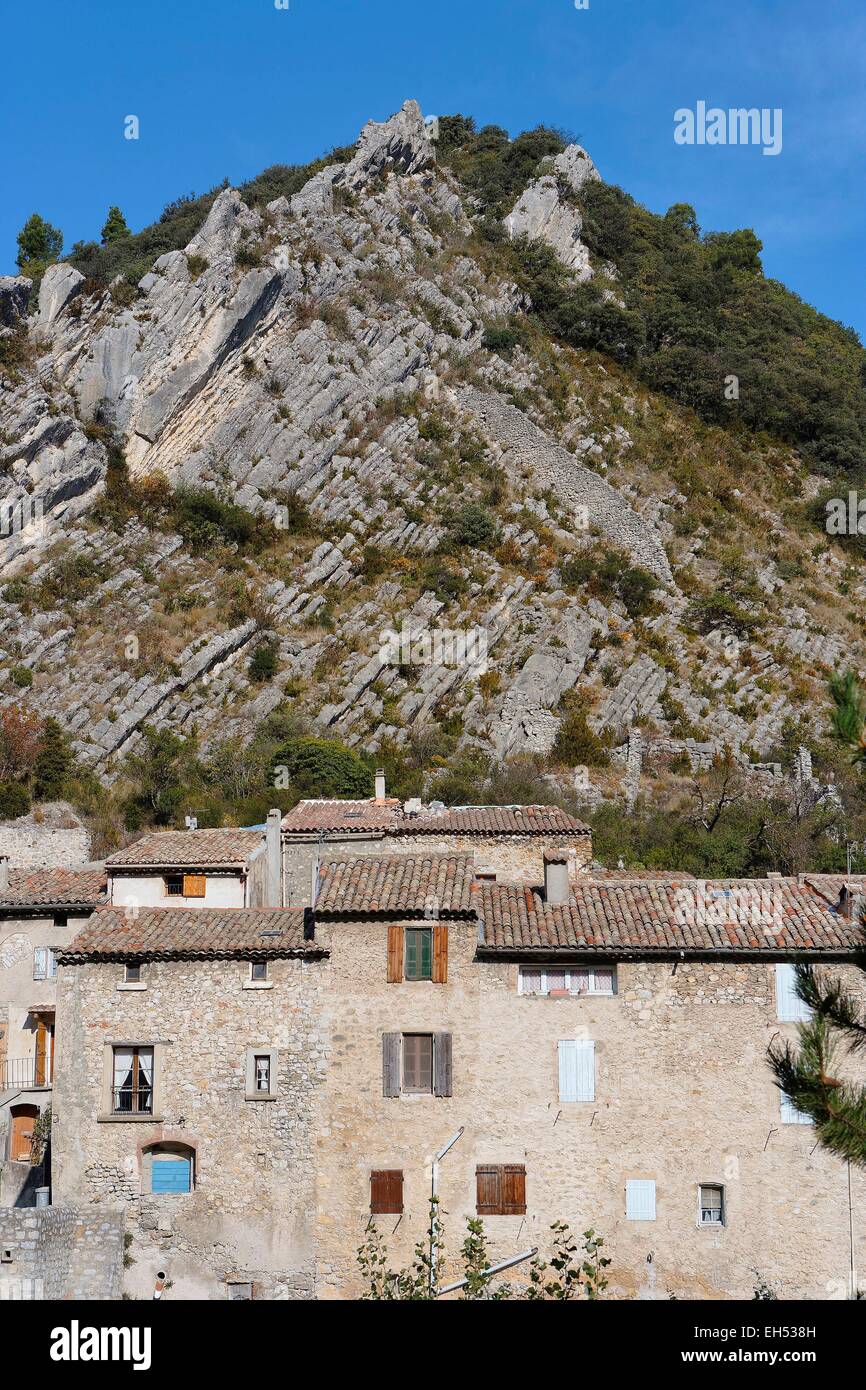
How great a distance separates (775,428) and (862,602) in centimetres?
2077

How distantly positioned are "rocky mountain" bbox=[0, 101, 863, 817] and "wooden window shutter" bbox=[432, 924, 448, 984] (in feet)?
97.3

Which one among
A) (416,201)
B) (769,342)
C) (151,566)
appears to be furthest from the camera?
(769,342)

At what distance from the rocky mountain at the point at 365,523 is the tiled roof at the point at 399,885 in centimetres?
2727

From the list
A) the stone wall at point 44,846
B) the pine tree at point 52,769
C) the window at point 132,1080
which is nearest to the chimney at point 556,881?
the window at point 132,1080

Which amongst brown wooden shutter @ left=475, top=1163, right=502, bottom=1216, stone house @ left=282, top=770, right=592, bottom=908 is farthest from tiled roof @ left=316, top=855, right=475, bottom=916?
stone house @ left=282, top=770, right=592, bottom=908

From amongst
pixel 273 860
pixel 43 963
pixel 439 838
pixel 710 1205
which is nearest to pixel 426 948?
pixel 710 1205

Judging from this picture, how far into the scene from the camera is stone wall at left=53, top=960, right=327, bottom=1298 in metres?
25.5

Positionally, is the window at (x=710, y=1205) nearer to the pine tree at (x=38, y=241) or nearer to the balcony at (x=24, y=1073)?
the balcony at (x=24, y=1073)

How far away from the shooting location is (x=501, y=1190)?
83.8 feet

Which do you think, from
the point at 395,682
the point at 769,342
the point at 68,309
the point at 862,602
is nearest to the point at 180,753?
the point at 395,682

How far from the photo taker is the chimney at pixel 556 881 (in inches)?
1113

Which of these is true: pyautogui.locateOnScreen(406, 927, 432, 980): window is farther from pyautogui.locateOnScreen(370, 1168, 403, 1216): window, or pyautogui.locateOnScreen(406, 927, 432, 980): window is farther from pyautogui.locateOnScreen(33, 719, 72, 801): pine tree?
pyautogui.locateOnScreen(33, 719, 72, 801): pine tree

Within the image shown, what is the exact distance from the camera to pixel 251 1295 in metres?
25.2
